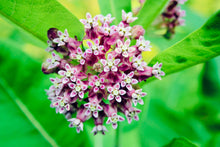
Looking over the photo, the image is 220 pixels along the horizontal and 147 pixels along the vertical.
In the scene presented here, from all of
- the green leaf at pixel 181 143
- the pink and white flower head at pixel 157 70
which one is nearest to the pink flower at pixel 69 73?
the pink and white flower head at pixel 157 70

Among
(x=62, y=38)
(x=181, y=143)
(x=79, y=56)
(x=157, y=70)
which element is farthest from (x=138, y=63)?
(x=181, y=143)

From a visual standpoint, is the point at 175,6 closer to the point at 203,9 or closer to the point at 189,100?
the point at 189,100

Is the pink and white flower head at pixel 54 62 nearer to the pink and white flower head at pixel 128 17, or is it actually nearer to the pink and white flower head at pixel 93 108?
the pink and white flower head at pixel 93 108

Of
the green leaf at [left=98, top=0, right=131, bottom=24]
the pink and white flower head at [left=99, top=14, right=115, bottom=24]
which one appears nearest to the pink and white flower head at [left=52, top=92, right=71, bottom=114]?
the pink and white flower head at [left=99, top=14, right=115, bottom=24]

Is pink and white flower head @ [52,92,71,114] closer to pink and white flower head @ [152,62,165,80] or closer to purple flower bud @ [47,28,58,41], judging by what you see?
purple flower bud @ [47,28,58,41]

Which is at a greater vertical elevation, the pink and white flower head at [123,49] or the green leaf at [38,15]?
the green leaf at [38,15]

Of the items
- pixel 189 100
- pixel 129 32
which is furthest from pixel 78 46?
pixel 189 100
